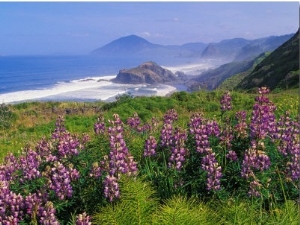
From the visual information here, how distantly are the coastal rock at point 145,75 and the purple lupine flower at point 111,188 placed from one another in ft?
502

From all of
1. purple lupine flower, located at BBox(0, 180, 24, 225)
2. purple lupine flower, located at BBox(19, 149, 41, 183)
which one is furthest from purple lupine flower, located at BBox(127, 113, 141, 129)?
purple lupine flower, located at BBox(0, 180, 24, 225)

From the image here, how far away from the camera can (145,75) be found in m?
174

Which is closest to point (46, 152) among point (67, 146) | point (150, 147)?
point (67, 146)

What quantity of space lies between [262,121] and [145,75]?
170 metres

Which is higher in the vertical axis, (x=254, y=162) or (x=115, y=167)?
(x=115, y=167)

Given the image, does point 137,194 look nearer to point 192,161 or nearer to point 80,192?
point 80,192

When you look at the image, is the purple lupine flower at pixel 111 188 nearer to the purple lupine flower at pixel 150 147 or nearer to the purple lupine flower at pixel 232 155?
the purple lupine flower at pixel 150 147

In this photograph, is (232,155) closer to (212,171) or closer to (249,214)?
(212,171)

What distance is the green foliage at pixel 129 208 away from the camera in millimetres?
3609

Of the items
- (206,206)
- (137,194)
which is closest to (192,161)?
(206,206)

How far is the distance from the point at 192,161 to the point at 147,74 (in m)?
171

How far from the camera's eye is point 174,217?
342 cm

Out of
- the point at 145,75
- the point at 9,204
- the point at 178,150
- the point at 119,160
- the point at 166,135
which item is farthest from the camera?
the point at 145,75

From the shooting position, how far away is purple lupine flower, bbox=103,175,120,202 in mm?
3773
